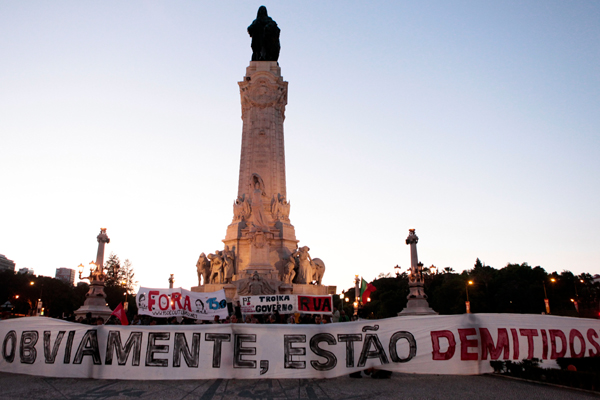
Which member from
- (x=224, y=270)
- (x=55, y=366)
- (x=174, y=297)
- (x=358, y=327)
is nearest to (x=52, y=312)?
(x=224, y=270)

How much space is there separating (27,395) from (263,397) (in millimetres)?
5083

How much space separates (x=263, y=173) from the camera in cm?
3459

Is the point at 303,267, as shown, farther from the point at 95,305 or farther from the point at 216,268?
the point at 95,305

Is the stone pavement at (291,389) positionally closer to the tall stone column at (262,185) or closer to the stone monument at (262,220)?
the stone monument at (262,220)

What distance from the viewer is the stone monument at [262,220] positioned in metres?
29.5

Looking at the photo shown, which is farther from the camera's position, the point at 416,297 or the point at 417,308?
the point at 416,297

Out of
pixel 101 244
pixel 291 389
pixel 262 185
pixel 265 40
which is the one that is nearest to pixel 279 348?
pixel 291 389

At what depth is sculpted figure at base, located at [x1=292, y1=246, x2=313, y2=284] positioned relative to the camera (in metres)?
30.1

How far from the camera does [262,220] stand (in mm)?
32031

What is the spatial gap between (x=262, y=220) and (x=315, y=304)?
15911 millimetres

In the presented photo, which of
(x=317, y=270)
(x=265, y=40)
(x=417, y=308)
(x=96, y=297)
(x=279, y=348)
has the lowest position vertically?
(x=279, y=348)

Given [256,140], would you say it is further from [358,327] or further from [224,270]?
[358,327]

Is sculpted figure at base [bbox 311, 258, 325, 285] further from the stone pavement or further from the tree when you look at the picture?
the tree

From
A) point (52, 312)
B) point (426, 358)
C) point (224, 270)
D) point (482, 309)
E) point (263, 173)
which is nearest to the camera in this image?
point (426, 358)
